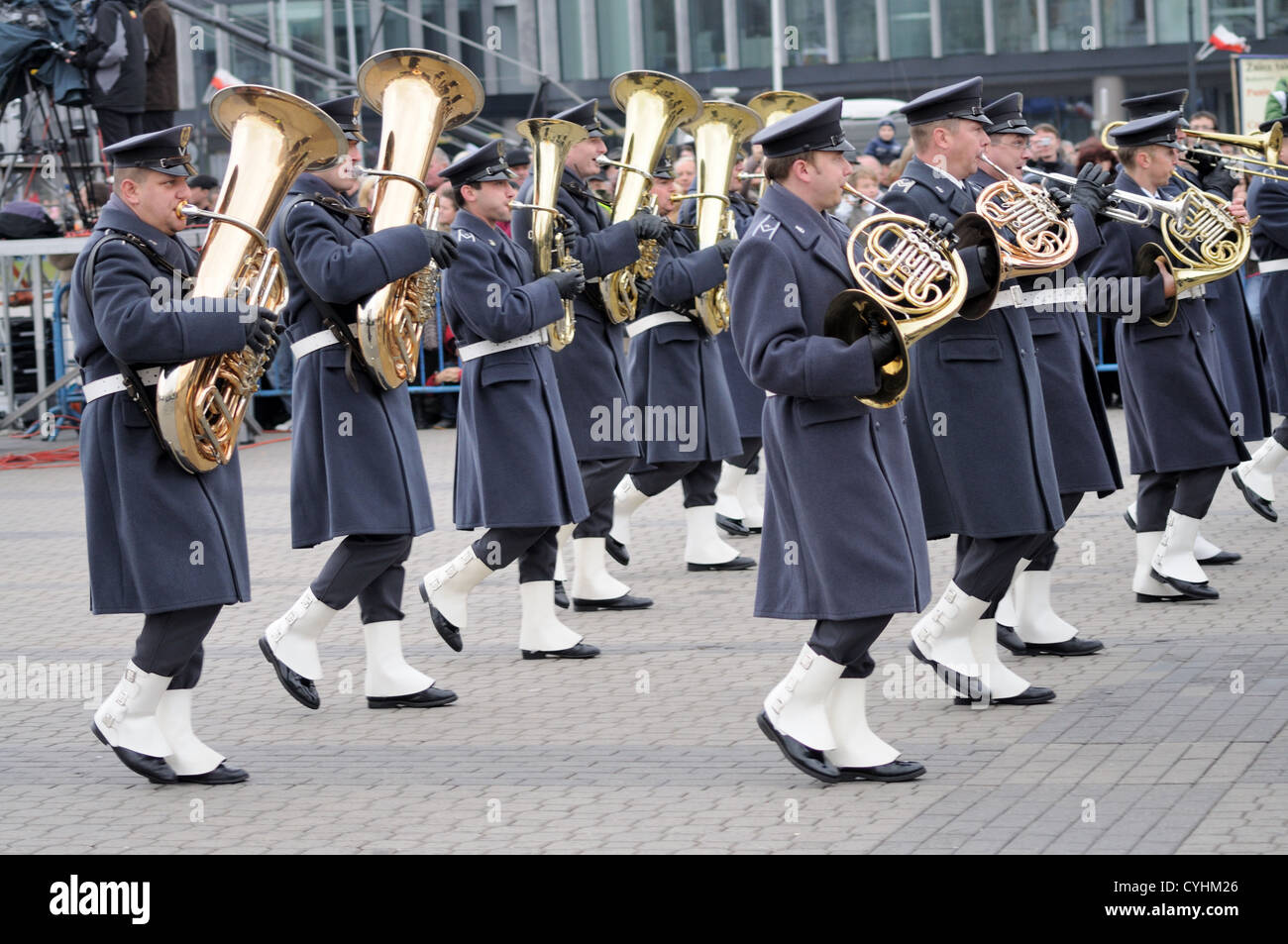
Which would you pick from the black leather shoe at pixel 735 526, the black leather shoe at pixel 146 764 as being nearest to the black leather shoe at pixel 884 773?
the black leather shoe at pixel 146 764

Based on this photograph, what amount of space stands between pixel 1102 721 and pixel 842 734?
1.14 meters

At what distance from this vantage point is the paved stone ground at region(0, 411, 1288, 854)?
5473mm

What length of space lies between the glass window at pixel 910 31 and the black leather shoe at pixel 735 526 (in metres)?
29.0

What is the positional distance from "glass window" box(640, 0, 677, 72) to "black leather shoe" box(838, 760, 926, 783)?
115 feet

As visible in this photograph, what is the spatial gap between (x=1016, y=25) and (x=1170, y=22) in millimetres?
2948

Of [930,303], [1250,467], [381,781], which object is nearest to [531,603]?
[381,781]

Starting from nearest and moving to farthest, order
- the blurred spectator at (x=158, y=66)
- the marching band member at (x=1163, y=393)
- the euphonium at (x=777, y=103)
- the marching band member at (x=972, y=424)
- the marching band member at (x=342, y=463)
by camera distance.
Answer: the marching band member at (x=972, y=424) < the marching band member at (x=342, y=463) < the marching band member at (x=1163, y=393) < the euphonium at (x=777, y=103) < the blurred spectator at (x=158, y=66)

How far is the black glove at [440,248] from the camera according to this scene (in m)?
6.82

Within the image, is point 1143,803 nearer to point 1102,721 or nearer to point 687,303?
point 1102,721

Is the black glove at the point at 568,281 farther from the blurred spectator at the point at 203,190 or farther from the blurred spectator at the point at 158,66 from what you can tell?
the blurred spectator at the point at 158,66

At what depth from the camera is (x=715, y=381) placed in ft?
33.3


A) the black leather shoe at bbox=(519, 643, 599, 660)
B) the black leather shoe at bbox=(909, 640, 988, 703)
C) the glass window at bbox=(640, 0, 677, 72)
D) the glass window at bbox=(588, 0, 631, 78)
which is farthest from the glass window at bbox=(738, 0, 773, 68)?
the black leather shoe at bbox=(909, 640, 988, 703)

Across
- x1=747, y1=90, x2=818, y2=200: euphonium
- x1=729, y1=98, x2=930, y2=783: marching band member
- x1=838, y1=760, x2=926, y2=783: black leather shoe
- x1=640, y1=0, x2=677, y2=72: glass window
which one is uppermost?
x1=640, y1=0, x2=677, y2=72: glass window

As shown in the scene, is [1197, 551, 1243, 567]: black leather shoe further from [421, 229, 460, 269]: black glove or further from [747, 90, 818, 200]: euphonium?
[421, 229, 460, 269]: black glove
